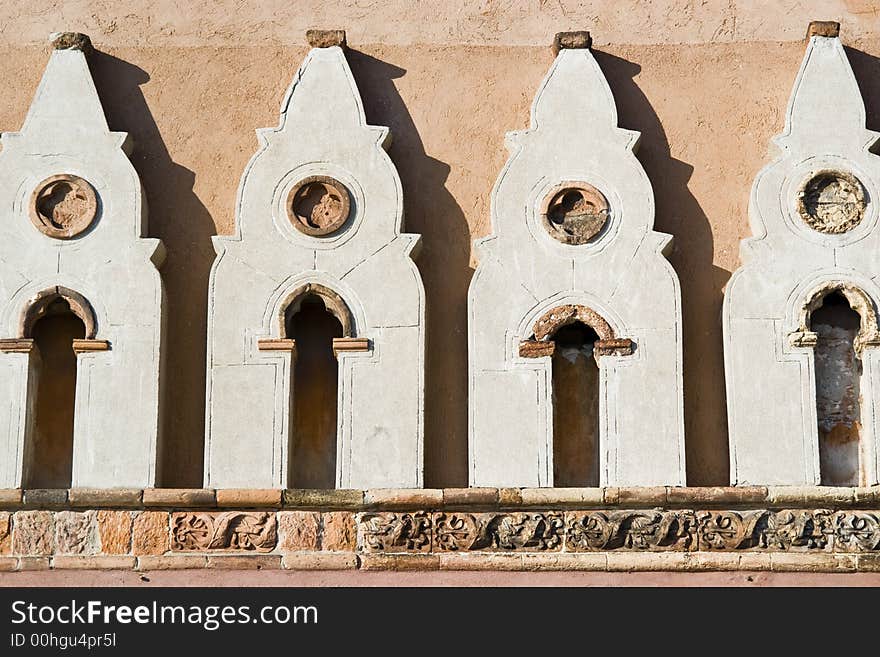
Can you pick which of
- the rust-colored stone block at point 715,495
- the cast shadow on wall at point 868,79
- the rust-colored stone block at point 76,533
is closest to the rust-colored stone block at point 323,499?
the rust-colored stone block at point 76,533

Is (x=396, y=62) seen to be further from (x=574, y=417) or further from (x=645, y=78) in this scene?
(x=574, y=417)

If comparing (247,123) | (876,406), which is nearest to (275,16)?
(247,123)

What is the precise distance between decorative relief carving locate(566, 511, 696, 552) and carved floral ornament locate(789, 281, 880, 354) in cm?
96

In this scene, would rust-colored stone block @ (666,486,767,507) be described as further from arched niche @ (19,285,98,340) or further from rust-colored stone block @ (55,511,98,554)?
arched niche @ (19,285,98,340)

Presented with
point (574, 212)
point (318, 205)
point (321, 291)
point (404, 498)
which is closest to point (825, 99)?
point (574, 212)

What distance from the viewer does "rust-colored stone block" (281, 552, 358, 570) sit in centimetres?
997

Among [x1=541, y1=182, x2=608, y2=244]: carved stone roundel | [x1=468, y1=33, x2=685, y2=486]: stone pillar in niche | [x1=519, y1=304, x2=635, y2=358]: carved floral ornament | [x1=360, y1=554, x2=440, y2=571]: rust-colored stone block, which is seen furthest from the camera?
[x1=541, y1=182, x2=608, y2=244]: carved stone roundel

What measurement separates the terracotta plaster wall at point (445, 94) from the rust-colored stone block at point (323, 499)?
83 centimetres

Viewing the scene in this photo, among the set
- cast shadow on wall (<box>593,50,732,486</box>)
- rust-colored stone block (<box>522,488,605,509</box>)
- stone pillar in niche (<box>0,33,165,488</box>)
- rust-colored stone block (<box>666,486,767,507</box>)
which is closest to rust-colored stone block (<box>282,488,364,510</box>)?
stone pillar in niche (<box>0,33,165,488</box>)

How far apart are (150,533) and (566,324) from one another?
208cm

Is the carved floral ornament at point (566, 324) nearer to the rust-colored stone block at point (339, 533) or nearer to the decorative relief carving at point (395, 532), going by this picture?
the decorative relief carving at point (395, 532)

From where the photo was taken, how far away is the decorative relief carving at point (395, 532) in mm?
9984

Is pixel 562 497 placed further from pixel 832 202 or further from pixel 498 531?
pixel 832 202

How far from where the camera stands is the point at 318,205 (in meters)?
10.5
